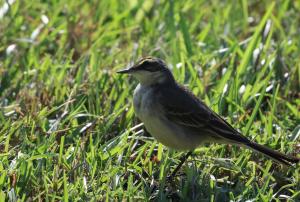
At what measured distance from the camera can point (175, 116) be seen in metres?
6.51

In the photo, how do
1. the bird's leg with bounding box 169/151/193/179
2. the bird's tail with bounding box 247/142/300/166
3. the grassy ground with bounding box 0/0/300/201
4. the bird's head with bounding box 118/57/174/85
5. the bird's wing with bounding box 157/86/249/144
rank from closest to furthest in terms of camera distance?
the grassy ground with bounding box 0/0/300/201 < the bird's tail with bounding box 247/142/300/166 < the bird's leg with bounding box 169/151/193/179 < the bird's wing with bounding box 157/86/249/144 < the bird's head with bounding box 118/57/174/85

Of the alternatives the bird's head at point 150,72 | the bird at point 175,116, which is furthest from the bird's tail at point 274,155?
the bird's head at point 150,72

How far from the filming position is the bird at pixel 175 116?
637 centimetres

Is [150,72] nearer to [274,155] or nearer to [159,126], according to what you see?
[159,126]

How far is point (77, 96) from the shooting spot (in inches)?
283

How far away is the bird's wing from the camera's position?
6.48m

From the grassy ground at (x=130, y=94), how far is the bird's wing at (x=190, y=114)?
258 mm

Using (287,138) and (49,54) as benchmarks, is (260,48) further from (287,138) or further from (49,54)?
(49,54)

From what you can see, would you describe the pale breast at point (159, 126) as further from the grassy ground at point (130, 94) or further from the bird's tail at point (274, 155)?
the bird's tail at point (274, 155)

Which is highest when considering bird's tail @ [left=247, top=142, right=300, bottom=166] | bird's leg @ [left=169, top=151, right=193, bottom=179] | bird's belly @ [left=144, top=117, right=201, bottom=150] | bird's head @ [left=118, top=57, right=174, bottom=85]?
bird's head @ [left=118, top=57, right=174, bottom=85]

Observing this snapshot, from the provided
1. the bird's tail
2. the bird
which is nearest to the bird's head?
the bird

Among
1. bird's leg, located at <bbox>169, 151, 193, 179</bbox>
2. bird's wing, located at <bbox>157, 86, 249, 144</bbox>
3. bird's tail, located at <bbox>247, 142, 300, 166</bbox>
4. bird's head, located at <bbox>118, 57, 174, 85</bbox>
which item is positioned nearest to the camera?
bird's tail, located at <bbox>247, 142, 300, 166</bbox>

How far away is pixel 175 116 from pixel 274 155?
869mm

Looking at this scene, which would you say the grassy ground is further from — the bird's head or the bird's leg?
the bird's head
